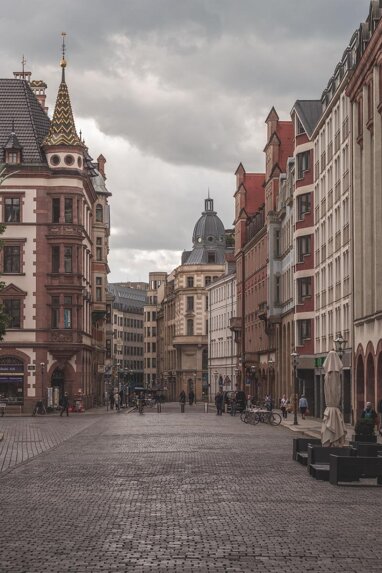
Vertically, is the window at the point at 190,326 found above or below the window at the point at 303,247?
below

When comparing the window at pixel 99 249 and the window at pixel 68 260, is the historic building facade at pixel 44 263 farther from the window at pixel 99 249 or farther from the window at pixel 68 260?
A: the window at pixel 99 249

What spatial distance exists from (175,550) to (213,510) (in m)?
4.54

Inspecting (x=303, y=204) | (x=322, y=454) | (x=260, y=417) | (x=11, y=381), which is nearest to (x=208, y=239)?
(x=11, y=381)

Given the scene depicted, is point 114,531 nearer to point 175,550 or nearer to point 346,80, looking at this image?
point 175,550

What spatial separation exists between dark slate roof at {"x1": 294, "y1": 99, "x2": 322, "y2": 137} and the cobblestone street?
142ft

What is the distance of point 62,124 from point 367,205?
36.1 metres

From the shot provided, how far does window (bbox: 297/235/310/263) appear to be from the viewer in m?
75.4

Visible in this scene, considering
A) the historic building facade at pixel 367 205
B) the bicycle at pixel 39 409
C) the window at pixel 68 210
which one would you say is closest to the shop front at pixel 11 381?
the bicycle at pixel 39 409

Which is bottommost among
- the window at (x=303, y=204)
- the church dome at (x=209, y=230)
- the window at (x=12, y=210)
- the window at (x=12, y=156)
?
the window at (x=303, y=204)

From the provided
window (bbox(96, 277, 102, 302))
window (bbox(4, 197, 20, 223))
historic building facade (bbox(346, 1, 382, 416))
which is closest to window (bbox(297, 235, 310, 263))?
historic building facade (bbox(346, 1, 382, 416))

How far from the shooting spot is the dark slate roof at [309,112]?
75.4 metres

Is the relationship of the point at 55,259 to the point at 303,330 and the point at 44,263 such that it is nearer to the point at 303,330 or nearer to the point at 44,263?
the point at 44,263

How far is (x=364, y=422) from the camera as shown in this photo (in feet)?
95.7

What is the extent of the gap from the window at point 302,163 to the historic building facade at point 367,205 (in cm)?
1556
